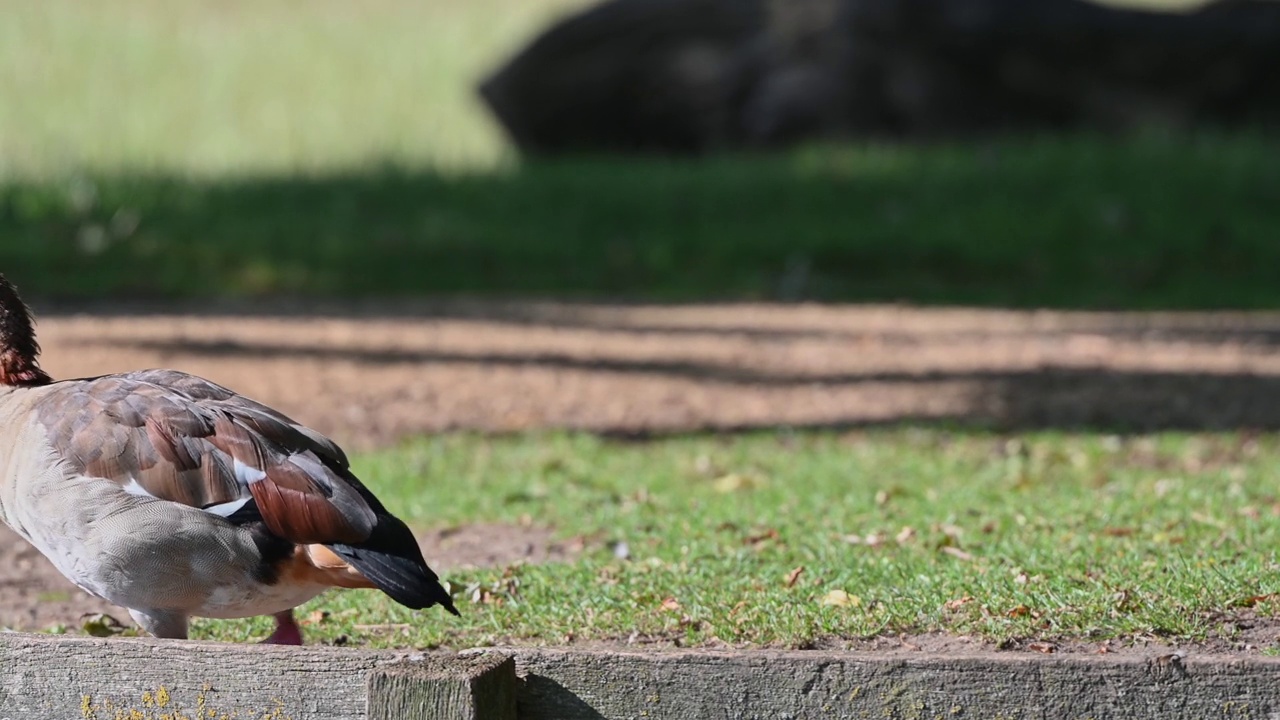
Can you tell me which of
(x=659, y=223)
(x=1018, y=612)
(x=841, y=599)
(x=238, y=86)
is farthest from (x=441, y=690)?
(x=238, y=86)

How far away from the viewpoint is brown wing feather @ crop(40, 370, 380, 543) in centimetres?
396

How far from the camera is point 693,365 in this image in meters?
10.4

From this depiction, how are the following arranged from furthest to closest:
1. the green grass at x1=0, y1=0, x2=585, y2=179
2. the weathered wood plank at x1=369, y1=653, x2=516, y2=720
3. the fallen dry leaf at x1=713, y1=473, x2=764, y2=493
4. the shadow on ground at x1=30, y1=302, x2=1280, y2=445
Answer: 1. the green grass at x1=0, y1=0, x2=585, y2=179
2. the shadow on ground at x1=30, y1=302, x2=1280, y2=445
3. the fallen dry leaf at x1=713, y1=473, x2=764, y2=493
4. the weathered wood plank at x1=369, y1=653, x2=516, y2=720

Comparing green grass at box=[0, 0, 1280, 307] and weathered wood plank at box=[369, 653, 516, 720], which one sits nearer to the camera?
weathered wood plank at box=[369, 653, 516, 720]

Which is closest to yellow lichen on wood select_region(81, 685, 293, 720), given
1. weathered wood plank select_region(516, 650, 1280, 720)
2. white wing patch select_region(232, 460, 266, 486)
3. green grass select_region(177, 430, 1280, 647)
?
white wing patch select_region(232, 460, 266, 486)

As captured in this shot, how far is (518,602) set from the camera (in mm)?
5070

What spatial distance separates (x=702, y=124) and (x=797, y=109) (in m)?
1.30

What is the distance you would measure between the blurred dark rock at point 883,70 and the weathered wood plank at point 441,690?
1534 cm

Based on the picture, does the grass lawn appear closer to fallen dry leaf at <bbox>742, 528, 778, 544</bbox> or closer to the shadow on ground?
fallen dry leaf at <bbox>742, 528, 778, 544</bbox>

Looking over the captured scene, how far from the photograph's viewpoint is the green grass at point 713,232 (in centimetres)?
1319

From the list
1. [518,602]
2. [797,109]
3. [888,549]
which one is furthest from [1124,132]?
[518,602]

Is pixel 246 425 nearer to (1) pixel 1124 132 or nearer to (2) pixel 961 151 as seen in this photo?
(2) pixel 961 151

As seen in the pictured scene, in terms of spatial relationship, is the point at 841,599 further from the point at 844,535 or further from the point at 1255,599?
the point at 844,535

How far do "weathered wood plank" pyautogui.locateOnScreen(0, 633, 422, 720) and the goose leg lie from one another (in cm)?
36
